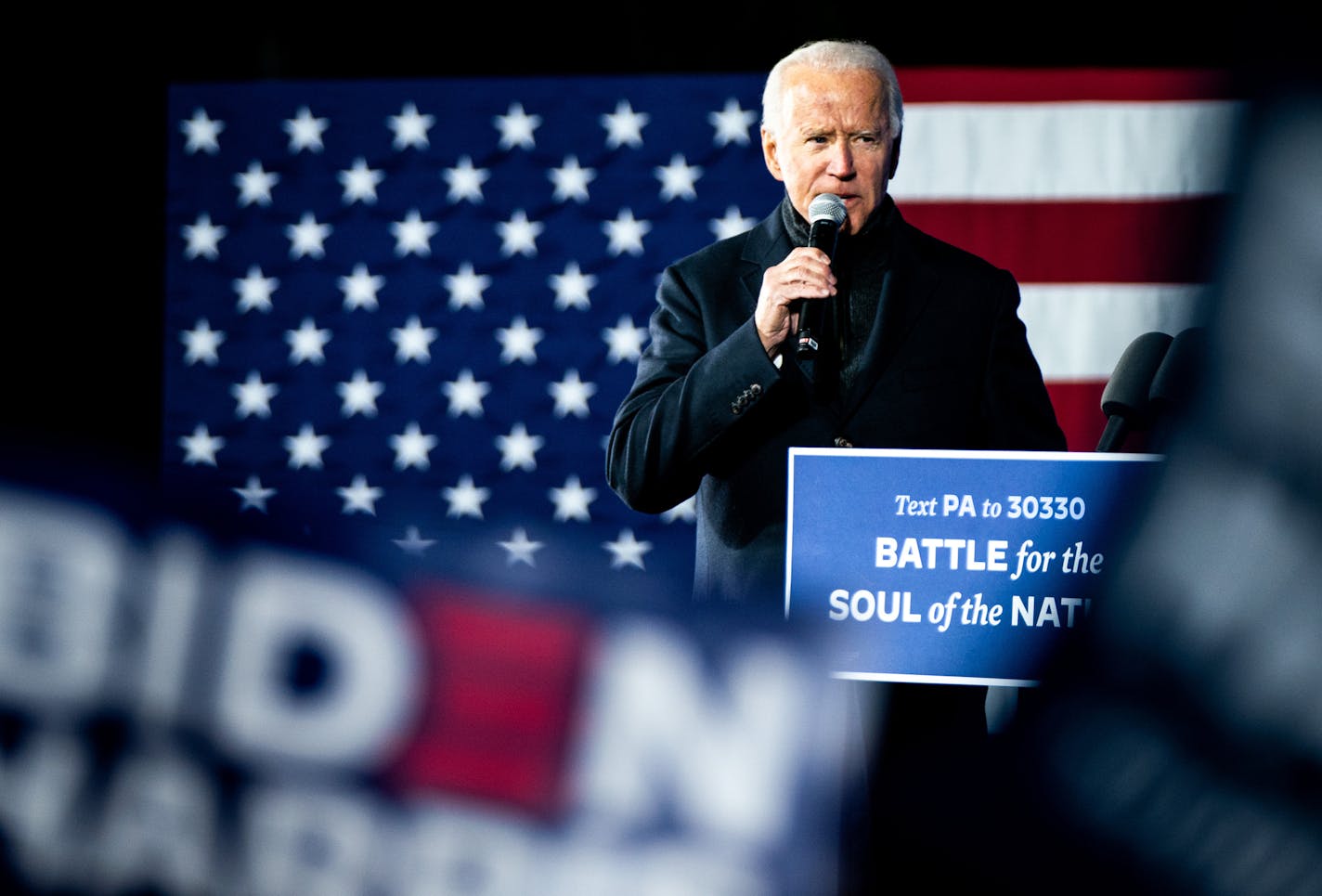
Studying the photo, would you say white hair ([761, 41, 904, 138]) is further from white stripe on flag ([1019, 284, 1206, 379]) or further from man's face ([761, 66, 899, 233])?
white stripe on flag ([1019, 284, 1206, 379])

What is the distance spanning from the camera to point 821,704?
47.3 inches

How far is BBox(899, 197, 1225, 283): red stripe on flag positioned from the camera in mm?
3189

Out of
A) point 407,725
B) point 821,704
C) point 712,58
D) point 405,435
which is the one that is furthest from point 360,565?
point 712,58

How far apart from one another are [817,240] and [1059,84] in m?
2.06

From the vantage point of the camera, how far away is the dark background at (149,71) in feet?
11.7

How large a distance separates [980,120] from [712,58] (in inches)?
31.1

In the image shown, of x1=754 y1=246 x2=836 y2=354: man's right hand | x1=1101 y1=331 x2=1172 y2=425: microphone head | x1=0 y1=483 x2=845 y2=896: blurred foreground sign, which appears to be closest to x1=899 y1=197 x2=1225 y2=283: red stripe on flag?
x1=1101 y1=331 x2=1172 y2=425: microphone head

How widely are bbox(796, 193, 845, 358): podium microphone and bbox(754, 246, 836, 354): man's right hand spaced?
0.05ft

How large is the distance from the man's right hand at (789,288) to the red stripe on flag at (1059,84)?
6.77 feet

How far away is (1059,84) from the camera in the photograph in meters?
3.23

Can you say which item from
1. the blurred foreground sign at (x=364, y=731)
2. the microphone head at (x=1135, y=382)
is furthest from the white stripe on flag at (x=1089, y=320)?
the blurred foreground sign at (x=364, y=731)

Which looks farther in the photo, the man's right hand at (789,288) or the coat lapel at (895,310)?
the coat lapel at (895,310)

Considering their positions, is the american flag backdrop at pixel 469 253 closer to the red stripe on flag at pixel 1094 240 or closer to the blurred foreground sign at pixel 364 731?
the red stripe on flag at pixel 1094 240

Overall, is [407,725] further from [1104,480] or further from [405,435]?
[405,435]
